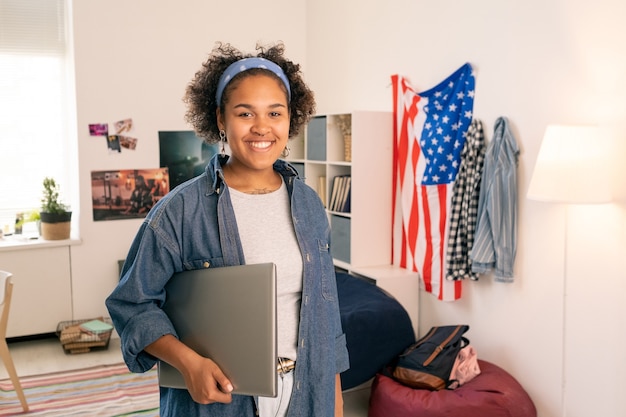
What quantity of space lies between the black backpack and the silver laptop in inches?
88.0

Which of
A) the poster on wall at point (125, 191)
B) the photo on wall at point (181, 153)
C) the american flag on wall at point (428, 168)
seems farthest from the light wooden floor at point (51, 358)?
the photo on wall at point (181, 153)

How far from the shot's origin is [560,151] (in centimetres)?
283

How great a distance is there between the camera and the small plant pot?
16.1ft

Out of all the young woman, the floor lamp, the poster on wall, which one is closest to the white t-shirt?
the young woman

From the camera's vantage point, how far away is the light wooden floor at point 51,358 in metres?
4.32

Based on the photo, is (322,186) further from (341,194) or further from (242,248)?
(242,248)

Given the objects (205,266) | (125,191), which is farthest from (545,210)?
(125,191)

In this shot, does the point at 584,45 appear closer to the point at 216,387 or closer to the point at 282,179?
the point at 282,179

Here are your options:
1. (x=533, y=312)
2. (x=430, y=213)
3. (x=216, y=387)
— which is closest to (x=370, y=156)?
(x=430, y=213)

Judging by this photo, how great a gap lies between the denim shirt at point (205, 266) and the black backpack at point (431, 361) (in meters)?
1.98

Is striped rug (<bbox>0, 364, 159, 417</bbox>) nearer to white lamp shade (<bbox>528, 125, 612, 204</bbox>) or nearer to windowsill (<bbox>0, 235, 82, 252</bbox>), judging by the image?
windowsill (<bbox>0, 235, 82, 252</bbox>)

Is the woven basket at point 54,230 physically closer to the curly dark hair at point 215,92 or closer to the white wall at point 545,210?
the white wall at point 545,210

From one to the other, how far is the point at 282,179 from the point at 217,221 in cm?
23

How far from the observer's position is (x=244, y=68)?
56.7 inches
